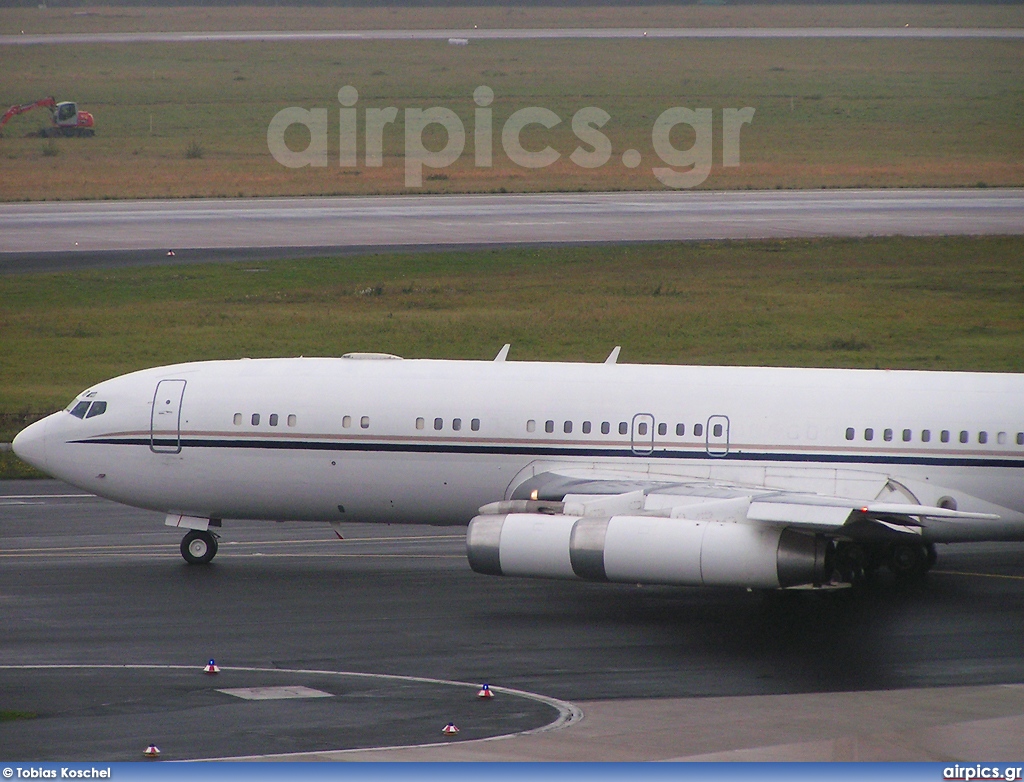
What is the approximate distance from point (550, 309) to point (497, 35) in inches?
4379

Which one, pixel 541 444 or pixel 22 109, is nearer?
pixel 541 444

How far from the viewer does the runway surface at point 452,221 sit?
72500mm

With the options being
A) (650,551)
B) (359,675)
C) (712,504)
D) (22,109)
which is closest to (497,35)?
(22,109)

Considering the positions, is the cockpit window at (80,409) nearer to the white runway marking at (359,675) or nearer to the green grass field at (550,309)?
the white runway marking at (359,675)

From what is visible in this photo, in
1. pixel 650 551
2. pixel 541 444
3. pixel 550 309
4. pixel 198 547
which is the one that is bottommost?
pixel 650 551

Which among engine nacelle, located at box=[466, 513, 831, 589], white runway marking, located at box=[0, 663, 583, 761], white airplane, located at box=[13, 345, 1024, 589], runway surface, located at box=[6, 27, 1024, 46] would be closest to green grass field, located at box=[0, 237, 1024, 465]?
white airplane, located at box=[13, 345, 1024, 589]

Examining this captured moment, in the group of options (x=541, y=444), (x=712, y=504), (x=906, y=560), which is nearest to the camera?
(x=712, y=504)

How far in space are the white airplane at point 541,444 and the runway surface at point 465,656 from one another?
158 centimetres

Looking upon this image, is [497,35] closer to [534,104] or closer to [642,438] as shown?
[534,104]

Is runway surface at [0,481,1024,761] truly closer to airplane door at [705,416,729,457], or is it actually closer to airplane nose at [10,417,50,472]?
airplane nose at [10,417,50,472]

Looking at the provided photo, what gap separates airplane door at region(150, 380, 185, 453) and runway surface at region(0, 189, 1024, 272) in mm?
37459

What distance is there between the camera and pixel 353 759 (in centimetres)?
1947

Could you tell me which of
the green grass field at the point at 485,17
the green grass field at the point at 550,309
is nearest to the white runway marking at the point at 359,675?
the green grass field at the point at 550,309

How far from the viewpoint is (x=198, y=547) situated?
33.1 m
